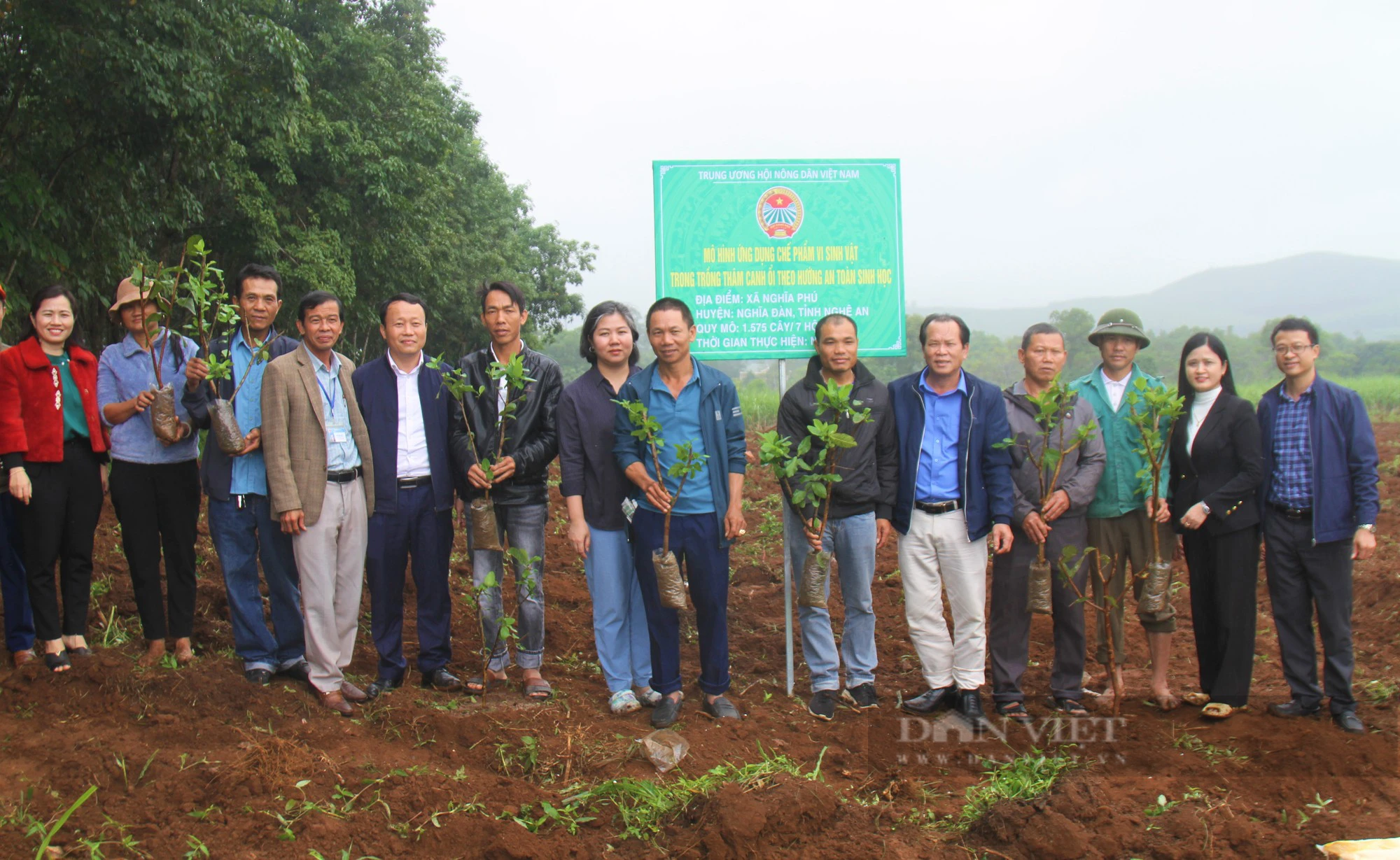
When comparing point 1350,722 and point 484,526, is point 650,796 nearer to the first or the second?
point 484,526

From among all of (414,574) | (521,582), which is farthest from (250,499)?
(521,582)

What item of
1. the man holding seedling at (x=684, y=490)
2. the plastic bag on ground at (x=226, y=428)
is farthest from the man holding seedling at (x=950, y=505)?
the plastic bag on ground at (x=226, y=428)

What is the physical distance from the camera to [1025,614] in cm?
445

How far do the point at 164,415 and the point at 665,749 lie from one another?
254 centimetres

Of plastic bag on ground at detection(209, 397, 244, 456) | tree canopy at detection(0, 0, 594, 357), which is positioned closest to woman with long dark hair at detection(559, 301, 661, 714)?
plastic bag on ground at detection(209, 397, 244, 456)

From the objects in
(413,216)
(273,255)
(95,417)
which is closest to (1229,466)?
(95,417)

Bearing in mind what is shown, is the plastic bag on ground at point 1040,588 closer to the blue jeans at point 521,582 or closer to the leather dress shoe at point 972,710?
the leather dress shoe at point 972,710

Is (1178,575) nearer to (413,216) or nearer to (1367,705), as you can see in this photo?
(1367,705)

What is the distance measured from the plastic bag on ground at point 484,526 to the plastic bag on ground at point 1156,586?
2.83 meters

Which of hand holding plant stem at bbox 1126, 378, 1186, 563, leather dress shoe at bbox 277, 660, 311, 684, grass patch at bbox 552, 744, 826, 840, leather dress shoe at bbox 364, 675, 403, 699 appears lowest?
grass patch at bbox 552, 744, 826, 840

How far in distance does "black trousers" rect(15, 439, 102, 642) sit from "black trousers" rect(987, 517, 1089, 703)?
4.13 m

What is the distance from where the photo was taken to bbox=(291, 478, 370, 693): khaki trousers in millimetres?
4223

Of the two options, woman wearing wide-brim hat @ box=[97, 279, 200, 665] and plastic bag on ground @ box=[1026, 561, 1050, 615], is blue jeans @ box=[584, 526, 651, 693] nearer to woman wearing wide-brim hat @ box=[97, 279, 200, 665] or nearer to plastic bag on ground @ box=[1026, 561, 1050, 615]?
plastic bag on ground @ box=[1026, 561, 1050, 615]

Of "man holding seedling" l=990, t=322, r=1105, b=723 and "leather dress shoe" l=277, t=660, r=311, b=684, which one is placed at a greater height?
"man holding seedling" l=990, t=322, r=1105, b=723
